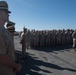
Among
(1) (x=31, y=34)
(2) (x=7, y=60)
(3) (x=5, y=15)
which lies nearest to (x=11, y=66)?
(2) (x=7, y=60)

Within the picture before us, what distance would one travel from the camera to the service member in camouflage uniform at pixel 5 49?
8.05 feet

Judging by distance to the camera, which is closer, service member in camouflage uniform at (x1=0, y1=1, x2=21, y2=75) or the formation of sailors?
service member in camouflage uniform at (x1=0, y1=1, x2=21, y2=75)

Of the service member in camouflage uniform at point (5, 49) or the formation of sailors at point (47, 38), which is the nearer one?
the service member in camouflage uniform at point (5, 49)

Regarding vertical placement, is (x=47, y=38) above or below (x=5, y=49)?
below

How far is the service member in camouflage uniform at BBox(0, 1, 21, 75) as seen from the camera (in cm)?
246

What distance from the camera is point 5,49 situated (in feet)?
8.23

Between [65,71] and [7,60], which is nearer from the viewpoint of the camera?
[7,60]

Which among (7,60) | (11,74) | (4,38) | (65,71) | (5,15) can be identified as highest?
(5,15)

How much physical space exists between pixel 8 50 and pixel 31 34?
19.3 metres

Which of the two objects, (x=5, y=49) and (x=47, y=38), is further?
(x=47, y=38)

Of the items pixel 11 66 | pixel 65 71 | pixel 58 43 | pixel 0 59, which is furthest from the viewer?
pixel 58 43

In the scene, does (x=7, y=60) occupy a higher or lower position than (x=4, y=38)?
lower

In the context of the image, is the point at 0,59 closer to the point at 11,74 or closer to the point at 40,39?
the point at 11,74

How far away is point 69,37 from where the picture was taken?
24.5 m
